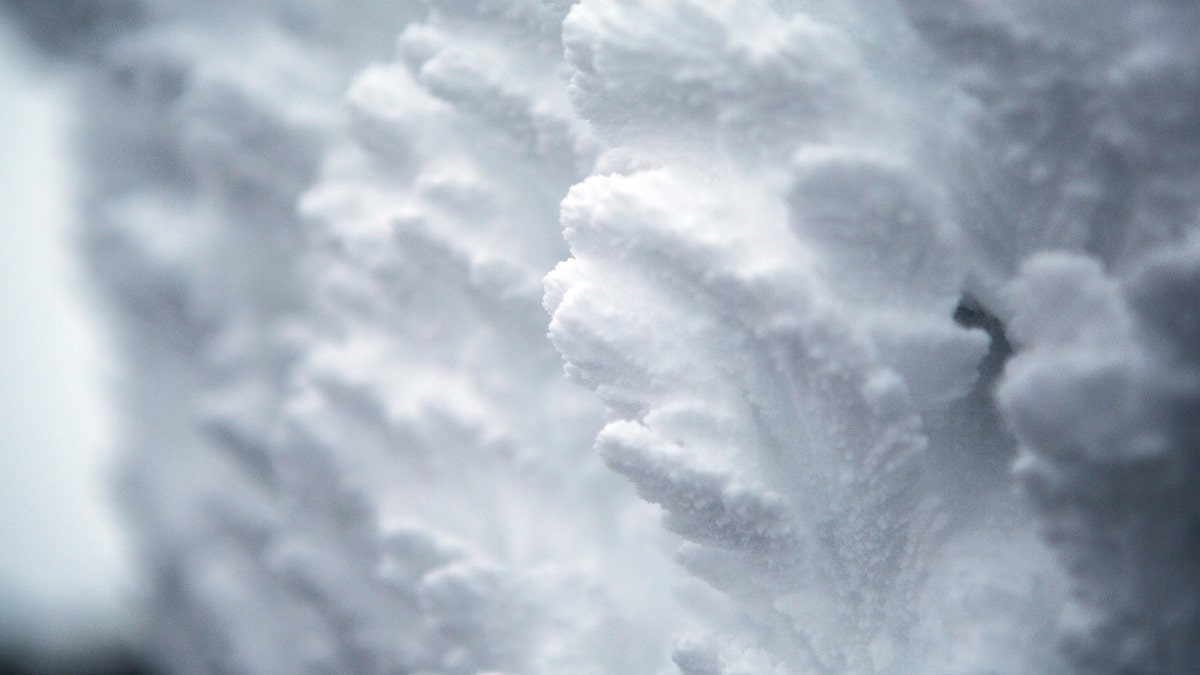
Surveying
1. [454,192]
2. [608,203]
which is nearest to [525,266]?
[454,192]

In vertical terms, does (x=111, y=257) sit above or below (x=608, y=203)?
above

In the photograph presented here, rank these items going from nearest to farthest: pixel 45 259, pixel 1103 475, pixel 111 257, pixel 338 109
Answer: pixel 1103 475 < pixel 338 109 < pixel 111 257 < pixel 45 259

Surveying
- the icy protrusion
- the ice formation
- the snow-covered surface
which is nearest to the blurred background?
the snow-covered surface

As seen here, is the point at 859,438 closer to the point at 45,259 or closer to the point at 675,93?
the point at 675,93

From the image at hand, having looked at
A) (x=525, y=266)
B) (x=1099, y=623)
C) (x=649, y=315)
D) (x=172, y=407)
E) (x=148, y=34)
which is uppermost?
(x=148, y=34)

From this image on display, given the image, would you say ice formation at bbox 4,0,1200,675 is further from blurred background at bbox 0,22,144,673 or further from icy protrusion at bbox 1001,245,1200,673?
blurred background at bbox 0,22,144,673

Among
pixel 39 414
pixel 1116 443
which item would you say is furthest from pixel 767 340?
pixel 39 414

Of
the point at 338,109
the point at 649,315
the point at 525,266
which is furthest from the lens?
the point at 338,109

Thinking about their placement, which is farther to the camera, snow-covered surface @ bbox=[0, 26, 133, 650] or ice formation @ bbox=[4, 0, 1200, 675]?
snow-covered surface @ bbox=[0, 26, 133, 650]

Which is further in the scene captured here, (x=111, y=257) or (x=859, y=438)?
(x=111, y=257)
